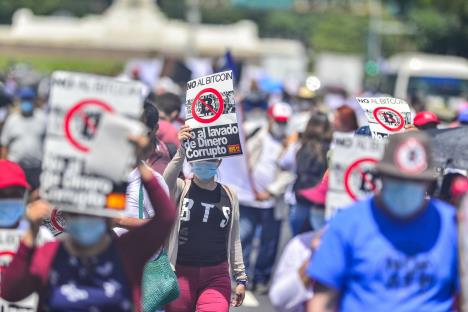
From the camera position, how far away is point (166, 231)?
5344 mm

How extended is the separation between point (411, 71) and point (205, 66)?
6.84 m

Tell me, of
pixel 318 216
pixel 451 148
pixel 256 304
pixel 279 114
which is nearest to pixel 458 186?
pixel 451 148

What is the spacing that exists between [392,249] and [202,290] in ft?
9.54

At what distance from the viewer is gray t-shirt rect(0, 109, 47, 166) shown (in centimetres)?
1435

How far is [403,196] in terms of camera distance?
16.0ft

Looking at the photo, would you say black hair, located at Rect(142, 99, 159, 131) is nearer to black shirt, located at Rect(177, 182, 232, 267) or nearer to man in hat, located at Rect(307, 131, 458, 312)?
black shirt, located at Rect(177, 182, 232, 267)

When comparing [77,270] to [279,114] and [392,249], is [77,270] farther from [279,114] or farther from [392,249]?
[279,114]

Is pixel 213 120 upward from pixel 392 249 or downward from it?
upward

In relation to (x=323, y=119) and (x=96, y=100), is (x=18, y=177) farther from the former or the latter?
(x=323, y=119)

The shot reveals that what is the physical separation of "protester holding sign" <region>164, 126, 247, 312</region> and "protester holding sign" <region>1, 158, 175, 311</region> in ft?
8.10

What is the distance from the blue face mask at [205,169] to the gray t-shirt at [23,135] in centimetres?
644

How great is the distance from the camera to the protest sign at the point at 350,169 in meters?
5.88

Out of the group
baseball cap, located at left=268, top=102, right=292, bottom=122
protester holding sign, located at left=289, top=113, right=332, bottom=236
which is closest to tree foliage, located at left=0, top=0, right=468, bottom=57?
baseball cap, located at left=268, top=102, right=292, bottom=122

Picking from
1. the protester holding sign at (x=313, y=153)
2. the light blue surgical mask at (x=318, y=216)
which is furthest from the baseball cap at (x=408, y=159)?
the protester holding sign at (x=313, y=153)
